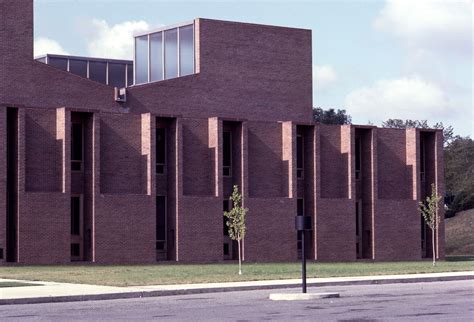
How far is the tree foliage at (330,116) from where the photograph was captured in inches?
5482

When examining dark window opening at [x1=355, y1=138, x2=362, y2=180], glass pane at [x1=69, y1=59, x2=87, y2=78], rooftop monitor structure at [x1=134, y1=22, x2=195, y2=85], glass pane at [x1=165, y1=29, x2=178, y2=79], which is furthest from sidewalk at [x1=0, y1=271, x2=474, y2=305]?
glass pane at [x1=69, y1=59, x2=87, y2=78]

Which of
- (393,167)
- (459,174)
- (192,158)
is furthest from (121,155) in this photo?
(459,174)

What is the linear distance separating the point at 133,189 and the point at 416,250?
62.9ft

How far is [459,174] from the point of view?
368ft

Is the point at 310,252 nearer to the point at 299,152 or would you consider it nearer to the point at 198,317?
the point at 299,152

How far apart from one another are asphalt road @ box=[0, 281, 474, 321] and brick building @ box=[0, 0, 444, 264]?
23.8 meters

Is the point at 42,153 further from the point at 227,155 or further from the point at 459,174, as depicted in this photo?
the point at 459,174

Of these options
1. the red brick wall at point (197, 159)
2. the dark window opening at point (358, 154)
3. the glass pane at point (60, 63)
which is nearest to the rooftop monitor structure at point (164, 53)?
the glass pane at point (60, 63)

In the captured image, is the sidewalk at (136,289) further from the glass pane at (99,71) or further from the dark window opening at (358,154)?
the glass pane at (99,71)

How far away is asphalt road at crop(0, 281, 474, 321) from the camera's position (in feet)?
66.0

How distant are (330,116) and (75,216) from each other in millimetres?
92993

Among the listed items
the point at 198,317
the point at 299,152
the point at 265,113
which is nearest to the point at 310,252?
the point at 299,152

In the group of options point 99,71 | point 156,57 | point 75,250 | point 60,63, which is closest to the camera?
point 75,250

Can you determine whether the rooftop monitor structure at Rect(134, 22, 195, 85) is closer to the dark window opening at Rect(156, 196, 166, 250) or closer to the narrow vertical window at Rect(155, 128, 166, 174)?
the narrow vertical window at Rect(155, 128, 166, 174)
